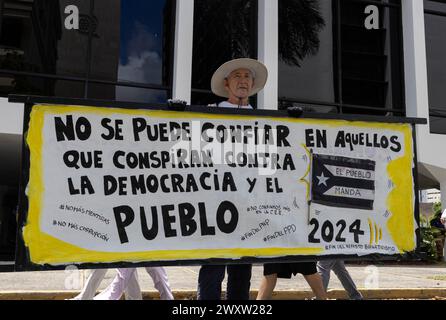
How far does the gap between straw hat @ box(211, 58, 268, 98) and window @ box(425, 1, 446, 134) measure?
12.6 m

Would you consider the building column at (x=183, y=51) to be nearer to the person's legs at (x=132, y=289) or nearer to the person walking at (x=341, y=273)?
the person walking at (x=341, y=273)

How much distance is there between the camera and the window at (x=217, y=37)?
525 inches

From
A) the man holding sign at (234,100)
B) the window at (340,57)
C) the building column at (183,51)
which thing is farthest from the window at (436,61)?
the man holding sign at (234,100)

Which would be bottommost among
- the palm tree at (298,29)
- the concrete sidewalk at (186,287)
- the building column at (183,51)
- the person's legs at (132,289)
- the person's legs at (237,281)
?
the concrete sidewalk at (186,287)

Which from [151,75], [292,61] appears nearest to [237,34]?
[292,61]

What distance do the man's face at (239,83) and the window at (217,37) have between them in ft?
30.6

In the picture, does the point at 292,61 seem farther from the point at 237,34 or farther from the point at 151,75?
the point at 151,75

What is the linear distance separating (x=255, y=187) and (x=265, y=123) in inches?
19.6

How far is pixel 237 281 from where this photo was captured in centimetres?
357

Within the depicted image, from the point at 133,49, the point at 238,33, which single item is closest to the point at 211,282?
the point at 133,49

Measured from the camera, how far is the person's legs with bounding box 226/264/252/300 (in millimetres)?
3557

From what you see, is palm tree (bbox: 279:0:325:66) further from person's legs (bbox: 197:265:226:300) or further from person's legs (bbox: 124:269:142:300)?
person's legs (bbox: 197:265:226:300)

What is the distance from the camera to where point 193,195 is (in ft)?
11.1

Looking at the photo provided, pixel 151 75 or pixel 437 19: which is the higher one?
pixel 437 19
